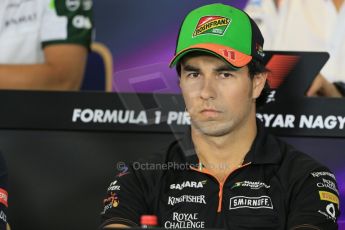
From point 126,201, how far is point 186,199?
18 cm

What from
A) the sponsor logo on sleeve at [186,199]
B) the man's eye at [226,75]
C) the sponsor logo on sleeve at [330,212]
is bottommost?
the sponsor logo on sleeve at [330,212]

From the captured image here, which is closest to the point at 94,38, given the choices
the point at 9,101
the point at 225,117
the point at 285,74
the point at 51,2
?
the point at 51,2

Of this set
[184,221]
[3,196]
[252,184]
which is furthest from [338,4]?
[3,196]

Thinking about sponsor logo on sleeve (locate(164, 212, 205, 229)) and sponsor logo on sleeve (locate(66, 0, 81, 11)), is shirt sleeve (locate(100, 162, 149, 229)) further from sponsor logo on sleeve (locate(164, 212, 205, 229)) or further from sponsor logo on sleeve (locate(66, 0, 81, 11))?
sponsor logo on sleeve (locate(66, 0, 81, 11))

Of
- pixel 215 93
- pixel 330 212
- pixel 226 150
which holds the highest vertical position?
pixel 215 93

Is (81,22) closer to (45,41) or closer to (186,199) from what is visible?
(45,41)

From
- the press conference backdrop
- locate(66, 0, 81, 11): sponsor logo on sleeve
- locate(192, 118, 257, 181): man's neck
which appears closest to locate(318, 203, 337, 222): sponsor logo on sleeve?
locate(192, 118, 257, 181): man's neck

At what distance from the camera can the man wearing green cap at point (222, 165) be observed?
2594 millimetres

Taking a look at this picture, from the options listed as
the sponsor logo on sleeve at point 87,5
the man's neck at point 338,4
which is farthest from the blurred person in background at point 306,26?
the sponsor logo on sleeve at point 87,5

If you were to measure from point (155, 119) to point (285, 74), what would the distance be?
0.50 m

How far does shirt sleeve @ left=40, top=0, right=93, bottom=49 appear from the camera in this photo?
358 centimetres

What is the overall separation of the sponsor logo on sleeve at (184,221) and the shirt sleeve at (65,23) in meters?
1.18

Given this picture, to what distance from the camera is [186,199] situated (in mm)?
2666

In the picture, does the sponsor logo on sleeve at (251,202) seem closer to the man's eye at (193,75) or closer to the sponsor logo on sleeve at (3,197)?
the man's eye at (193,75)
